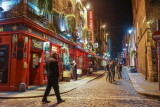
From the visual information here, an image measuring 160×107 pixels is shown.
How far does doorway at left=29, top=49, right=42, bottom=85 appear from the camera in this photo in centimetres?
1099

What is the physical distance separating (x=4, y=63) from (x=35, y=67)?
8.77 feet

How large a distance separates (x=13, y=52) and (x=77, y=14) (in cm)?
1326

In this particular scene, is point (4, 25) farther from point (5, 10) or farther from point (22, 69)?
point (22, 69)

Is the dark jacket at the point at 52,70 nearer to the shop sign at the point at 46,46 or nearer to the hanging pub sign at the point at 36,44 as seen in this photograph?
the hanging pub sign at the point at 36,44

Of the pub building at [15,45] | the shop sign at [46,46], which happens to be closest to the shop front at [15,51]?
the pub building at [15,45]

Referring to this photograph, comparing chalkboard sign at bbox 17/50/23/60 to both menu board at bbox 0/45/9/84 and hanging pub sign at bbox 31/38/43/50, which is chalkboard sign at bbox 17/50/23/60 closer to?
menu board at bbox 0/45/9/84

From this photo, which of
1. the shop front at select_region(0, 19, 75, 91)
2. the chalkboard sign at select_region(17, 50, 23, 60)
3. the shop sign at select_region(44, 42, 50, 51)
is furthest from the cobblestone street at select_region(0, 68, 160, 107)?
the shop sign at select_region(44, 42, 50, 51)

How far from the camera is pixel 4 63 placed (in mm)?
8898

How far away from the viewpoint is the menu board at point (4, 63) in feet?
28.7

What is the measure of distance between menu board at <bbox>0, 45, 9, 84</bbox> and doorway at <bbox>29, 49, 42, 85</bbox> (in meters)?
2.34

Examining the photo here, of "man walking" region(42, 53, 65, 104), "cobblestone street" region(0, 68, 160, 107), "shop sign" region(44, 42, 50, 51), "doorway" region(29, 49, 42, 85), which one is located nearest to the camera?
"cobblestone street" region(0, 68, 160, 107)

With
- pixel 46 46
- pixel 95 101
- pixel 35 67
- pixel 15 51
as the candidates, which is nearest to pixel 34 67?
pixel 35 67

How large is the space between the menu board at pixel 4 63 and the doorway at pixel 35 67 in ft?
7.67

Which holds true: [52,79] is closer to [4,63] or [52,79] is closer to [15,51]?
[15,51]
